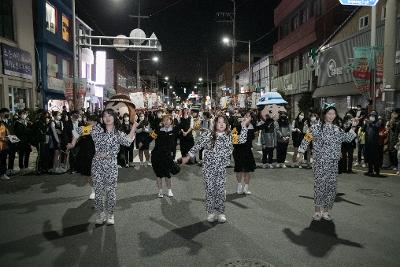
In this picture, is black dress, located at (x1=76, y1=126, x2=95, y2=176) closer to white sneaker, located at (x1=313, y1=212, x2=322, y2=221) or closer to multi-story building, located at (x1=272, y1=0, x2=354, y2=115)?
white sneaker, located at (x1=313, y1=212, x2=322, y2=221)

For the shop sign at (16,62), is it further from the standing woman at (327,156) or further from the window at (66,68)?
the standing woman at (327,156)

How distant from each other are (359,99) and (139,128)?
50.5 ft

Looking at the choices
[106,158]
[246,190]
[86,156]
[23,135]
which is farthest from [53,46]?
[106,158]

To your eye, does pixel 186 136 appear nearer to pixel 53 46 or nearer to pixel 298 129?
pixel 298 129

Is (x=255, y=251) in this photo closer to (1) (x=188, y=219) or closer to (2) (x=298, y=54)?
(1) (x=188, y=219)

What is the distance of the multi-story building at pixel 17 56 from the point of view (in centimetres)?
1975

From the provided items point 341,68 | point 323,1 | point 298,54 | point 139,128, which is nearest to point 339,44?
point 341,68

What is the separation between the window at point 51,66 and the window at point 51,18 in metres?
1.85

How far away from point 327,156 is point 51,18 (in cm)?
2535

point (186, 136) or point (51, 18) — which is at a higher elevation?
point (51, 18)

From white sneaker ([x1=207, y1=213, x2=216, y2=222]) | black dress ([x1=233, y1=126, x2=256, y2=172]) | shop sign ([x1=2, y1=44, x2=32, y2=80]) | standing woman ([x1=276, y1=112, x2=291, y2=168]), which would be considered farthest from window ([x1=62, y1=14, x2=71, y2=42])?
white sneaker ([x1=207, y1=213, x2=216, y2=222])

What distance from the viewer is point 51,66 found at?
89.2 feet

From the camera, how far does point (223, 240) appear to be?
570cm

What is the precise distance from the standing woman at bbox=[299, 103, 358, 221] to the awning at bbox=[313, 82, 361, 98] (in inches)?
625
